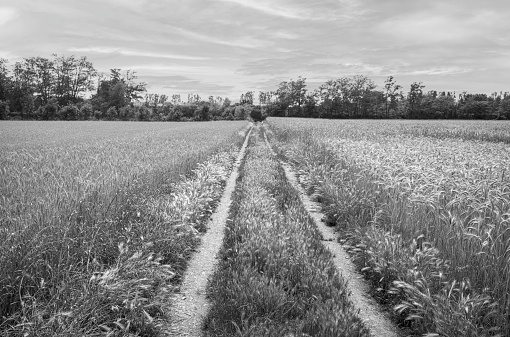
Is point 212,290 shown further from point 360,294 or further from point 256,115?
point 256,115

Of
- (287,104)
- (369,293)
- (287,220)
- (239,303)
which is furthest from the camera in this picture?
(287,104)

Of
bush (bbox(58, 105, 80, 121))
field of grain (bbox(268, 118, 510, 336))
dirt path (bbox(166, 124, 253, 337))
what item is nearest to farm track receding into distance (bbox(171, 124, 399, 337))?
dirt path (bbox(166, 124, 253, 337))

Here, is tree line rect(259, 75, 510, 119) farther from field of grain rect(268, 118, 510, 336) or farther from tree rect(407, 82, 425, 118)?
field of grain rect(268, 118, 510, 336)

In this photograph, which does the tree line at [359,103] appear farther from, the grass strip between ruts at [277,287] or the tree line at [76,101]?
the grass strip between ruts at [277,287]

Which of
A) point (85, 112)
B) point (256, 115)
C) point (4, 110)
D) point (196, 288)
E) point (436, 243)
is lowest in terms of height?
point (196, 288)

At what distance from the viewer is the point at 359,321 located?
12.6 feet

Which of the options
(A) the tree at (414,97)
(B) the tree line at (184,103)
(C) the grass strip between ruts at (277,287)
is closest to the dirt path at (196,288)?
(C) the grass strip between ruts at (277,287)

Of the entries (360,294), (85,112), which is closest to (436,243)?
(360,294)

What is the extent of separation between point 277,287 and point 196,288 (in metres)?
1.36

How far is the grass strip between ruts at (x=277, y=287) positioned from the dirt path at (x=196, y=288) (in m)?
0.17

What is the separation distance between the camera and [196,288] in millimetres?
4926

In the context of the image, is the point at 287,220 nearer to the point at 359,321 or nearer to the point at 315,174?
the point at 359,321

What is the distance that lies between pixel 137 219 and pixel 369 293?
4353 mm

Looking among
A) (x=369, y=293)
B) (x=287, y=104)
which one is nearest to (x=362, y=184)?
(x=369, y=293)
